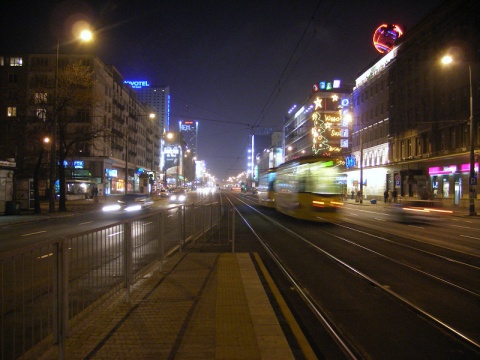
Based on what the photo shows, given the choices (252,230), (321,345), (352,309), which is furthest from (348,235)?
(321,345)

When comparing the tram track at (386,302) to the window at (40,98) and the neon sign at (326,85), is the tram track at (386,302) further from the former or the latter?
the neon sign at (326,85)

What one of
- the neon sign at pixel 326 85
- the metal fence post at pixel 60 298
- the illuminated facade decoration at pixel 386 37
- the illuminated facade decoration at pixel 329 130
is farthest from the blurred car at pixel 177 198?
the metal fence post at pixel 60 298

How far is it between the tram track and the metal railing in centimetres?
320

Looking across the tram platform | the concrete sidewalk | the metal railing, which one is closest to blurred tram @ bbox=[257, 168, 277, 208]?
the tram platform

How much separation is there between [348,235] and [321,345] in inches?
603

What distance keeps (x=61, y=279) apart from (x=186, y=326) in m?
2.02

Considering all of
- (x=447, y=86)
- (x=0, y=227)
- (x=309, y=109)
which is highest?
(x=309, y=109)

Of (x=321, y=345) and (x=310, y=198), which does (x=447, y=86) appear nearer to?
(x=310, y=198)

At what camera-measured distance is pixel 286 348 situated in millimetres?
5445

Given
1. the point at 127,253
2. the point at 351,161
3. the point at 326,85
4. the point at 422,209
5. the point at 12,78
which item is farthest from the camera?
the point at 326,85

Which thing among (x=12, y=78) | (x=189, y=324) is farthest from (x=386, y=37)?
(x=189, y=324)

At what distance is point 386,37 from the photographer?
6366cm

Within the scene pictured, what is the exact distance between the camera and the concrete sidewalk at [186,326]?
5273 mm

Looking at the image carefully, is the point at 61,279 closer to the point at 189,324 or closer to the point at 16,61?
the point at 189,324
